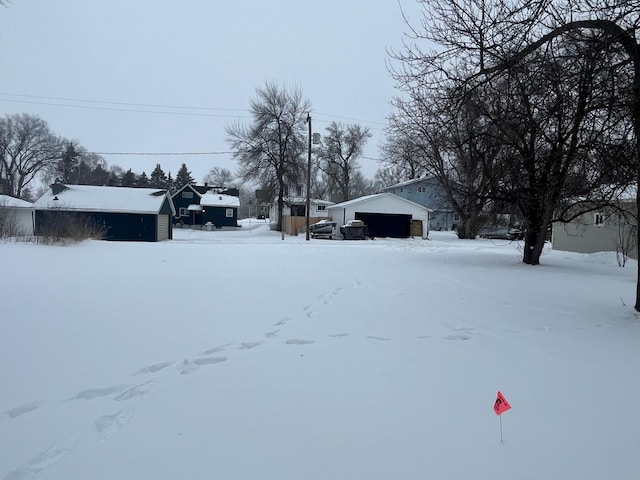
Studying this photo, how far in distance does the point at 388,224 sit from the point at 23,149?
50673 millimetres

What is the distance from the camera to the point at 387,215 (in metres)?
36.1

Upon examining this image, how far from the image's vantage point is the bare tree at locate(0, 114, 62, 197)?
5319 centimetres

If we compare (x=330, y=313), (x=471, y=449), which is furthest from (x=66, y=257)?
(x=471, y=449)

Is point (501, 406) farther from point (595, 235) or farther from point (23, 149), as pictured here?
point (23, 149)

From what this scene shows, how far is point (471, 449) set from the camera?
2.67 metres

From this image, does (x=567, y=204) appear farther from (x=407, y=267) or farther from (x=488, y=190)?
(x=407, y=267)

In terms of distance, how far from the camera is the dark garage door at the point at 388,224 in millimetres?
35938

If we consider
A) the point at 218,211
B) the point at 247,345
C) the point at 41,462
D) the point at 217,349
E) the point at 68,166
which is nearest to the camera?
the point at 41,462

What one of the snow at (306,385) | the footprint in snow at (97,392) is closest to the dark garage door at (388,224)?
the snow at (306,385)

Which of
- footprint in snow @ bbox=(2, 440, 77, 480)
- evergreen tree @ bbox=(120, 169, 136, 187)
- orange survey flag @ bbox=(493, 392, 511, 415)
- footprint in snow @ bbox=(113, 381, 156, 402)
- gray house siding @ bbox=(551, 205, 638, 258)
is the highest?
evergreen tree @ bbox=(120, 169, 136, 187)

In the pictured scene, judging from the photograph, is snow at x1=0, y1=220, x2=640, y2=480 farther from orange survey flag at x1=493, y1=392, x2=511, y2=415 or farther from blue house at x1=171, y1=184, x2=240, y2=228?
blue house at x1=171, y1=184, x2=240, y2=228

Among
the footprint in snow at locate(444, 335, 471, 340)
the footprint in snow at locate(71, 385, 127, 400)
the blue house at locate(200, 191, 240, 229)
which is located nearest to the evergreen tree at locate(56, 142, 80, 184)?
the blue house at locate(200, 191, 240, 229)

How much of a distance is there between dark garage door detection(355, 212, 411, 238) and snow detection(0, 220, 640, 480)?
28.5 metres

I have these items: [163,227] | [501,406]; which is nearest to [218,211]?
[163,227]
